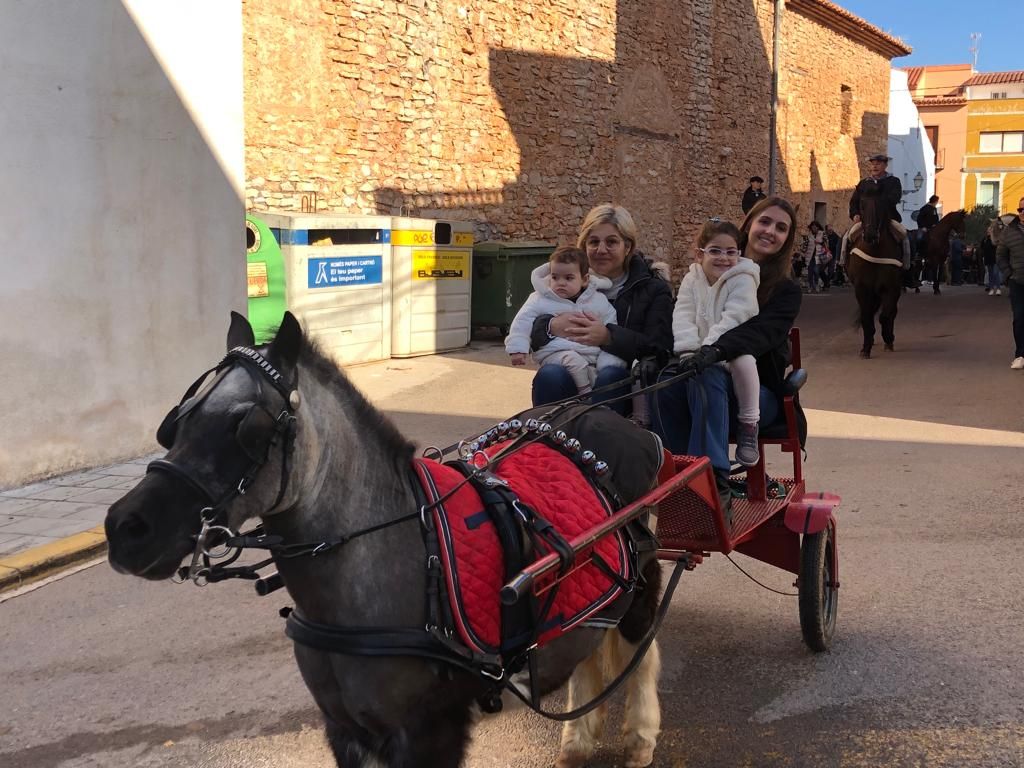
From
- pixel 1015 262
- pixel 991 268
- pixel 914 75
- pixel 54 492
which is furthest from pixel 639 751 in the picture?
pixel 914 75

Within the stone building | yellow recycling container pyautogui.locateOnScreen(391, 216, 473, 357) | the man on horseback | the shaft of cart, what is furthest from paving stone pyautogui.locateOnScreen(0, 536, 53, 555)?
the man on horseback

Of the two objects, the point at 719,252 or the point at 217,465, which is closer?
the point at 217,465

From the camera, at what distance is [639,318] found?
4.69m

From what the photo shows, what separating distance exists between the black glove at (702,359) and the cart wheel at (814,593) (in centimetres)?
95

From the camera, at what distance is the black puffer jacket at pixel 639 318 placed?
4488 mm

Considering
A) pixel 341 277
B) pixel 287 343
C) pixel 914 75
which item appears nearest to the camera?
pixel 287 343

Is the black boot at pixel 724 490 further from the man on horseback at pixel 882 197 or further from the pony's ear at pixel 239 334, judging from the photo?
the man on horseback at pixel 882 197

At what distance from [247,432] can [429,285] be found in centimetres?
1202

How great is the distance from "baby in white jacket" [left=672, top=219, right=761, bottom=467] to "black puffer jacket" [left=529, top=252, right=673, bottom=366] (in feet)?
0.22

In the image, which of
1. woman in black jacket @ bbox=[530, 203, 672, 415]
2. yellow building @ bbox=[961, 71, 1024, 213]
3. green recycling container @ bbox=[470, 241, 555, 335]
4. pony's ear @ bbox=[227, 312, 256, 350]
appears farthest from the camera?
yellow building @ bbox=[961, 71, 1024, 213]

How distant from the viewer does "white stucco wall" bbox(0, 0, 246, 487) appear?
7477 mm

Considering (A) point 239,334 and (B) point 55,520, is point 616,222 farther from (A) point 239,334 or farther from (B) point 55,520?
(B) point 55,520

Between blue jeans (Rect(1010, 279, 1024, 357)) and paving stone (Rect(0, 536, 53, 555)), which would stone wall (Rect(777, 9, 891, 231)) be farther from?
paving stone (Rect(0, 536, 53, 555))

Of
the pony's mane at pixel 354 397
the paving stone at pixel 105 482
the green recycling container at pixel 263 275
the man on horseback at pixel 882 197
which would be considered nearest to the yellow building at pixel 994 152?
the man on horseback at pixel 882 197
